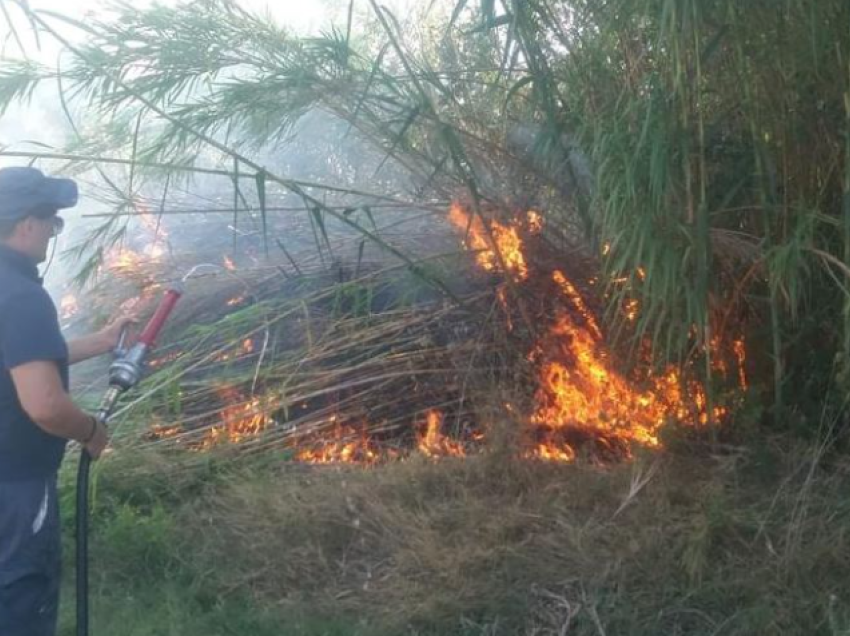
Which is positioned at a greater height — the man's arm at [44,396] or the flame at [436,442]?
the man's arm at [44,396]

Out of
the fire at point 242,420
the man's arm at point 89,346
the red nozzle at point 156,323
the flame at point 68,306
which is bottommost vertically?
the fire at point 242,420

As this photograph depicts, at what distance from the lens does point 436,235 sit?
5.90m

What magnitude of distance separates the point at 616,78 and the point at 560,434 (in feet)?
5.52

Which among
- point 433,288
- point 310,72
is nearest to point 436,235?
point 433,288

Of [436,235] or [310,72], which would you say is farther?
[436,235]

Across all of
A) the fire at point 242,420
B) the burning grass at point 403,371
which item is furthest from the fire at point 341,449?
the fire at point 242,420

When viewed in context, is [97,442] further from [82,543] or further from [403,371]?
[403,371]

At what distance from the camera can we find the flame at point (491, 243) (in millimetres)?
5496

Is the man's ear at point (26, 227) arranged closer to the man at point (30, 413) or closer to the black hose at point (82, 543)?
the man at point (30, 413)

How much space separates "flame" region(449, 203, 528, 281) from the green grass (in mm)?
970

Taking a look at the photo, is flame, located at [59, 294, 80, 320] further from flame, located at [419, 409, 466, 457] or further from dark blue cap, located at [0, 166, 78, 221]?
dark blue cap, located at [0, 166, 78, 221]

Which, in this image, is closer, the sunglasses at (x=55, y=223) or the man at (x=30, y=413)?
the man at (x=30, y=413)

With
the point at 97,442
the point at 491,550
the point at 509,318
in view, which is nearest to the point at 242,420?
the point at 509,318

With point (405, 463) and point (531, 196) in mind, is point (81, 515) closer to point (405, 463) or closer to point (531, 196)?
point (405, 463)
